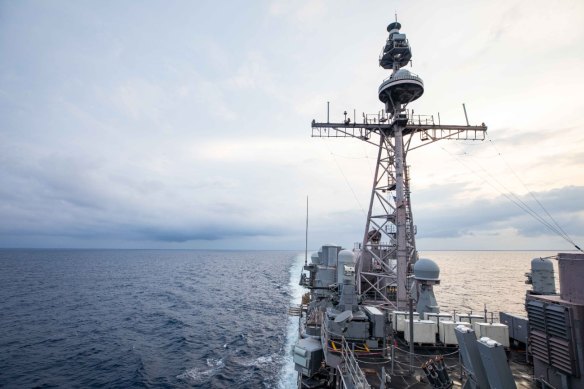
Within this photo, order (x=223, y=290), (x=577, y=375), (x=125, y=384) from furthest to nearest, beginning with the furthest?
(x=223, y=290), (x=125, y=384), (x=577, y=375)

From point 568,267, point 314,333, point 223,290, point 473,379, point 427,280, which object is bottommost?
point 223,290

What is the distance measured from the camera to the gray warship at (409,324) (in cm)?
939

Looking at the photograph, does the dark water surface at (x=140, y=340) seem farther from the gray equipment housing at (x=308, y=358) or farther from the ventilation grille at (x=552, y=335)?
the ventilation grille at (x=552, y=335)

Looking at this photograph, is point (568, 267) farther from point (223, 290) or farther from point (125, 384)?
point (223, 290)

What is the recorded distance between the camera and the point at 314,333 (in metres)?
21.7

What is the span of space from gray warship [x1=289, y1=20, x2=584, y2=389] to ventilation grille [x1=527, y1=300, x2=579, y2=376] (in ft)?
0.11

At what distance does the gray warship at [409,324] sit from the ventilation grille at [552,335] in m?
0.03

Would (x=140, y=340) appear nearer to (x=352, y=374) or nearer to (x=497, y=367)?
(x=352, y=374)

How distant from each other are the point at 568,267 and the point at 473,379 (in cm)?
486

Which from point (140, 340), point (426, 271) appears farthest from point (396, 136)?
point (140, 340)

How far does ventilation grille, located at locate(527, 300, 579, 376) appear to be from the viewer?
30.3 feet

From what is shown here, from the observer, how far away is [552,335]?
9.87m

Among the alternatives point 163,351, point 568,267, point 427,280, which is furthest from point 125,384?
point 568,267

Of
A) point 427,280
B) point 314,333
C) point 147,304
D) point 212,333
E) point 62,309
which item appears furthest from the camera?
point 147,304
